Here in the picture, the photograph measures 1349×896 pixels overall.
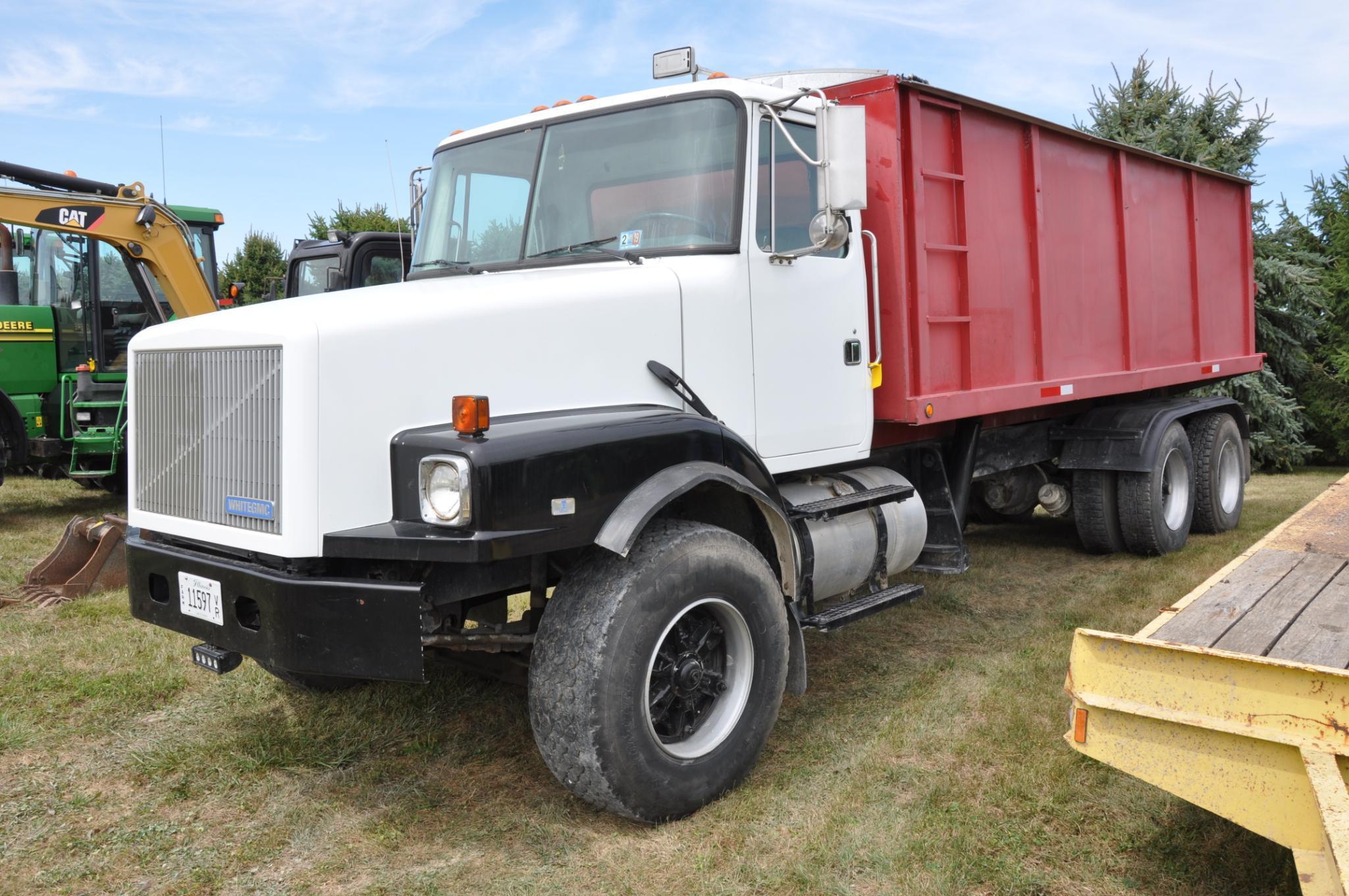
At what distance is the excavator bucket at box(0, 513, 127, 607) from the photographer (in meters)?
6.57

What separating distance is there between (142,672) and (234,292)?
7181mm

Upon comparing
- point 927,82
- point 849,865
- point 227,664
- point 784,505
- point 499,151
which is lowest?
point 849,865

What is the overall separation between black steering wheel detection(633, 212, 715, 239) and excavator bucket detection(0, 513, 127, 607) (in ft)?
14.0

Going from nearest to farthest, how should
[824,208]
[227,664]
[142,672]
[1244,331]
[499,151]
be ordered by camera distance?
[227,664], [824,208], [499,151], [142,672], [1244,331]

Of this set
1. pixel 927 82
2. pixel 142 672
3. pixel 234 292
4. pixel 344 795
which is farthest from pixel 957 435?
pixel 234 292

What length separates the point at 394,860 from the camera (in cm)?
338

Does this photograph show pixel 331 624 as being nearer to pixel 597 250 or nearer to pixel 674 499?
pixel 674 499

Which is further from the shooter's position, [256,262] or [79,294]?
[256,262]

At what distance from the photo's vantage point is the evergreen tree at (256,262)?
991 inches

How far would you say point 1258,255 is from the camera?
14609 millimetres

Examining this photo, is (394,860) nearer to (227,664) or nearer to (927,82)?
(227,664)

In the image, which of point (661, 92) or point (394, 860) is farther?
point (661, 92)

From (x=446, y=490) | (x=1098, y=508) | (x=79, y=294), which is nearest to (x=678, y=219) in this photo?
(x=446, y=490)

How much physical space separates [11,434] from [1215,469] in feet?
36.2
